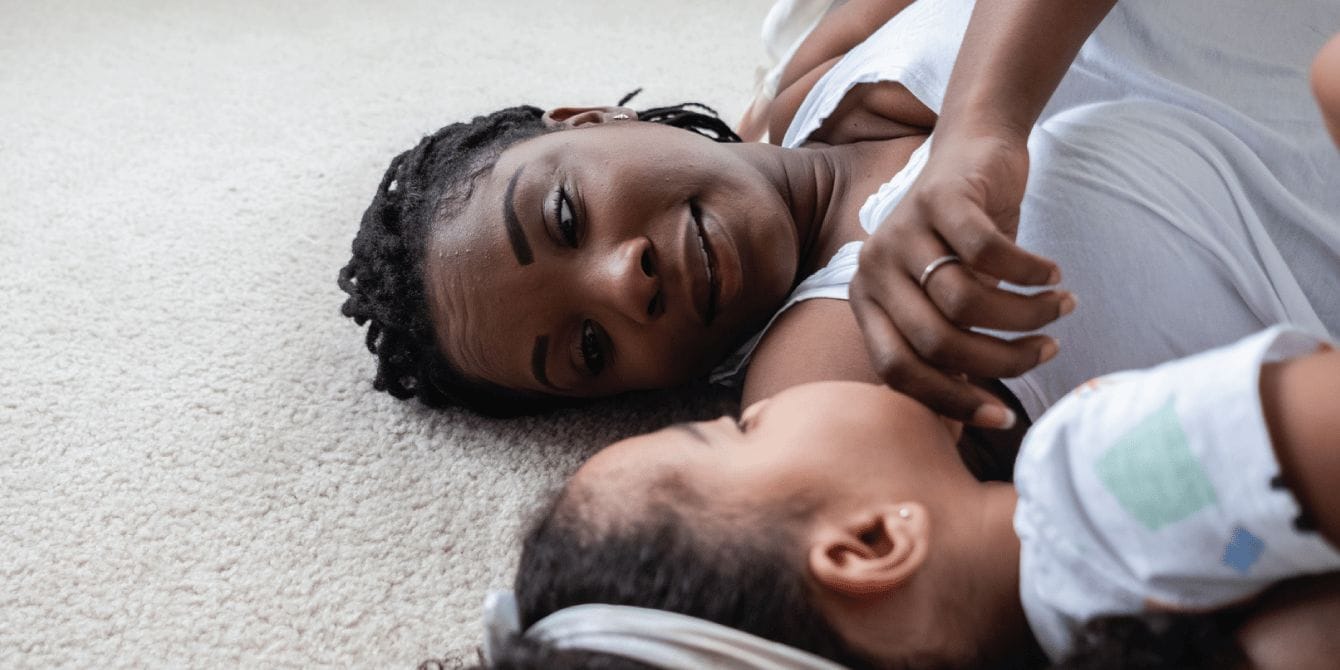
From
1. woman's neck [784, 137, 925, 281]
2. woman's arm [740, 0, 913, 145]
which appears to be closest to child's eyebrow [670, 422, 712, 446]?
woman's neck [784, 137, 925, 281]

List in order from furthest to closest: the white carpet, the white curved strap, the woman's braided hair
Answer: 1. the woman's braided hair
2. the white carpet
3. the white curved strap

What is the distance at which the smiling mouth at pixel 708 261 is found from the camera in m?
1.03

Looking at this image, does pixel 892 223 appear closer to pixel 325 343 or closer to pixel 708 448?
pixel 708 448

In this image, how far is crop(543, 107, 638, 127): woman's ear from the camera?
48.1 inches

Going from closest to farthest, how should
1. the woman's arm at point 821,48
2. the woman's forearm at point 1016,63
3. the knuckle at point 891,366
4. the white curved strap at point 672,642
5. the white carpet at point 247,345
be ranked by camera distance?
the white curved strap at point 672,642
the knuckle at point 891,366
the woman's forearm at point 1016,63
the white carpet at point 247,345
the woman's arm at point 821,48

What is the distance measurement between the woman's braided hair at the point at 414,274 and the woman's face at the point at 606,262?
0.09ft

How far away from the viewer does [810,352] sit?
950 mm

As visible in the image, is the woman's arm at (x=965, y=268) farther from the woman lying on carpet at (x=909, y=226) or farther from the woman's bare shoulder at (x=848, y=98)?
the woman's bare shoulder at (x=848, y=98)

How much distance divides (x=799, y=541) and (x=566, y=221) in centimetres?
44

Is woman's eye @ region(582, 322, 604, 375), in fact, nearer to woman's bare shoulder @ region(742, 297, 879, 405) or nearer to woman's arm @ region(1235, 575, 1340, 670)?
woman's bare shoulder @ region(742, 297, 879, 405)

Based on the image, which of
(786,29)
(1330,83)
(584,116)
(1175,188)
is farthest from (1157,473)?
(786,29)

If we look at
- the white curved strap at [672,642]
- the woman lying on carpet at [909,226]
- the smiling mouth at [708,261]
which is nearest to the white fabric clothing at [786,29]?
A: the woman lying on carpet at [909,226]

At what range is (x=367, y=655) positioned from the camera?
3.03ft

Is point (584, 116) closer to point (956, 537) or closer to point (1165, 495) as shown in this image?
point (956, 537)
